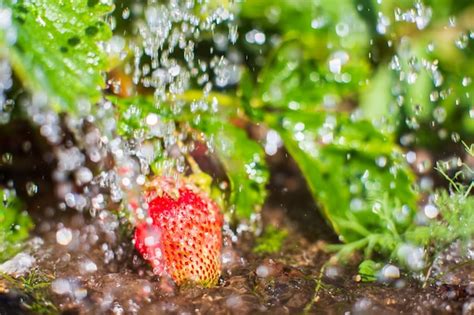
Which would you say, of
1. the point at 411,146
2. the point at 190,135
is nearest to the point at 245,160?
the point at 190,135

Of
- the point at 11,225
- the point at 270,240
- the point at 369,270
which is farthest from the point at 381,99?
the point at 11,225

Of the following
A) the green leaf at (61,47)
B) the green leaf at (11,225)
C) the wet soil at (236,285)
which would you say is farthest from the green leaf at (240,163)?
the green leaf at (11,225)

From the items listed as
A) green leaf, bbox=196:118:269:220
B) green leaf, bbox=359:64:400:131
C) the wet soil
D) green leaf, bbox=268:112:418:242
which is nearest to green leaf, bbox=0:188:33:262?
the wet soil

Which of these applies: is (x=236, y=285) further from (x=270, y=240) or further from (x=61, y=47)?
(x=61, y=47)

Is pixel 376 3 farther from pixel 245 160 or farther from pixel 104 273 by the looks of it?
pixel 104 273

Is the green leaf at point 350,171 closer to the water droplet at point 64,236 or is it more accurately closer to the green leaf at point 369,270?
the green leaf at point 369,270
